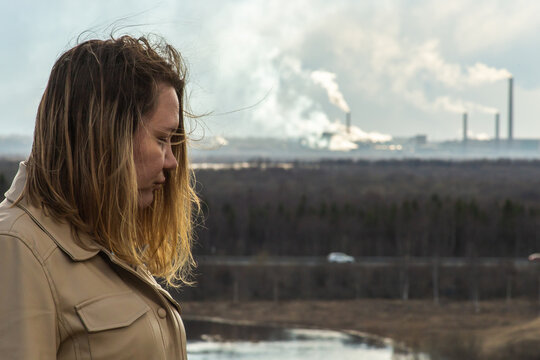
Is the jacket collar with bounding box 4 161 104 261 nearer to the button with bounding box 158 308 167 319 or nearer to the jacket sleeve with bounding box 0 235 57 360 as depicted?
the jacket sleeve with bounding box 0 235 57 360

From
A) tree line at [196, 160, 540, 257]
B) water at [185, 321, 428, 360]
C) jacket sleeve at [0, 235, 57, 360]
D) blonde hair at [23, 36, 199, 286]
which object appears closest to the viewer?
jacket sleeve at [0, 235, 57, 360]

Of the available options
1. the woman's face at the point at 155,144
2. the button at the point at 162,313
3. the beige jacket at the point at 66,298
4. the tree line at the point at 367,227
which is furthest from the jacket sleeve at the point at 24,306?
the tree line at the point at 367,227

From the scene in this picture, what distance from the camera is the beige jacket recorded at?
167cm

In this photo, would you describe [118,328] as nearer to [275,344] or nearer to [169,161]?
[169,161]

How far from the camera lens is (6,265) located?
1.67m

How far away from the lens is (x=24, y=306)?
5.47 ft

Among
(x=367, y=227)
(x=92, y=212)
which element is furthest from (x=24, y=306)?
(x=367, y=227)

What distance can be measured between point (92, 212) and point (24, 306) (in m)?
0.33

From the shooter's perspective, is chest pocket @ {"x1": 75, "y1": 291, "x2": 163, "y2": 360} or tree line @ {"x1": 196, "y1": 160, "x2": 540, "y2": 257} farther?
tree line @ {"x1": 196, "y1": 160, "x2": 540, "y2": 257}

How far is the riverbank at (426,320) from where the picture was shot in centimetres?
4138

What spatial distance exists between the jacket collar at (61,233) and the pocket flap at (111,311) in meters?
0.11

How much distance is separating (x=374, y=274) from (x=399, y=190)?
40082 millimetres

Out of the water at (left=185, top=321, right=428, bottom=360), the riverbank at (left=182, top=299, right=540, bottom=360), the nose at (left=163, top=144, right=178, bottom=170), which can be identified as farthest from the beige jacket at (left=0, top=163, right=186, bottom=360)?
the riverbank at (left=182, top=299, right=540, bottom=360)

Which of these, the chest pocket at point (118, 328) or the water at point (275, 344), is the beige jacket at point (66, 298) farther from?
the water at point (275, 344)
